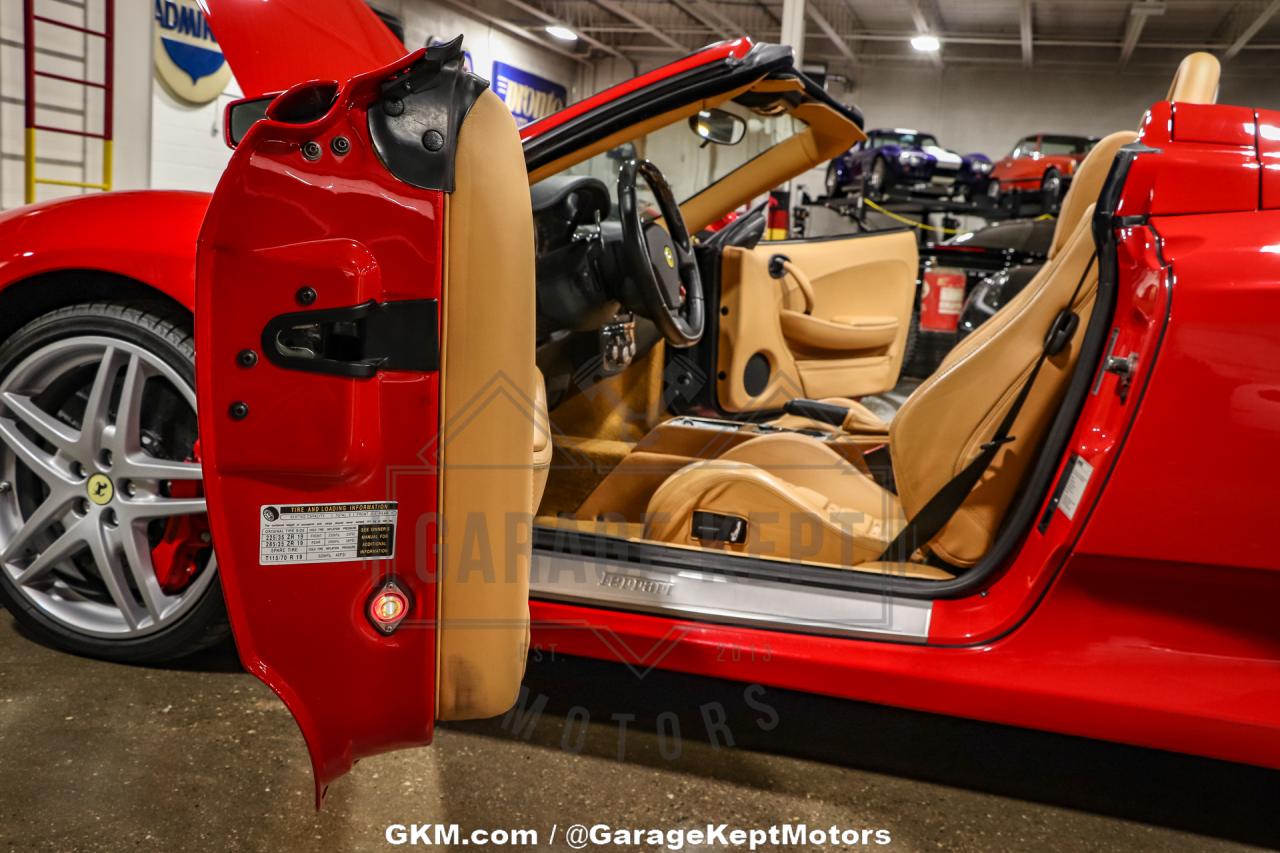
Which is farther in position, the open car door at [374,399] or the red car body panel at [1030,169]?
the red car body panel at [1030,169]

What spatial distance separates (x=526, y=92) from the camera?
1523 cm

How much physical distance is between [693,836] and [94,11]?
243 inches

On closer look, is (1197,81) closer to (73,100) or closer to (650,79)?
(650,79)

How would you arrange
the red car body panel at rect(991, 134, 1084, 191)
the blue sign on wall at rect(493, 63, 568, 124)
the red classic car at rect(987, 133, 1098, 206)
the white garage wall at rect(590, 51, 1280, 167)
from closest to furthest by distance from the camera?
the red classic car at rect(987, 133, 1098, 206), the red car body panel at rect(991, 134, 1084, 191), the blue sign on wall at rect(493, 63, 568, 124), the white garage wall at rect(590, 51, 1280, 167)

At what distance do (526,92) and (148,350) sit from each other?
1443cm

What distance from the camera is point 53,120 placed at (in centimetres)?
556

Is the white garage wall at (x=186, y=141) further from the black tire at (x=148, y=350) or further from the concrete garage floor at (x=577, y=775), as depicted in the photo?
the concrete garage floor at (x=577, y=775)

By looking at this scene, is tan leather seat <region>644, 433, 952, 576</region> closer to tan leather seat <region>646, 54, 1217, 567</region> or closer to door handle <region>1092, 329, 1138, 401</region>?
tan leather seat <region>646, 54, 1217, 567</region>

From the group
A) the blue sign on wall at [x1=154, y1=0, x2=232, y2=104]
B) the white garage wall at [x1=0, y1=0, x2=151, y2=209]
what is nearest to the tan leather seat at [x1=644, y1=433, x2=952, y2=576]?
the white garage wall at [x1=0, y1=0, x2=151, y2=209]

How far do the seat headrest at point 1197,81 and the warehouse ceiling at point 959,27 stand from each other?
12.4 meters

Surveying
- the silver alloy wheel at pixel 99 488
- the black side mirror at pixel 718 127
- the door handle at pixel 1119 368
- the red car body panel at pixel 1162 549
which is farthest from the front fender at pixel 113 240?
the door handle at pixel 1119 368

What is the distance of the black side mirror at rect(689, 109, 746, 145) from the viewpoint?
7.57ft

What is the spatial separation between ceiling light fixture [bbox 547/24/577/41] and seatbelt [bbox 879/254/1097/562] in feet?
48.9

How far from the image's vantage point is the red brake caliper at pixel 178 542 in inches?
74.6
